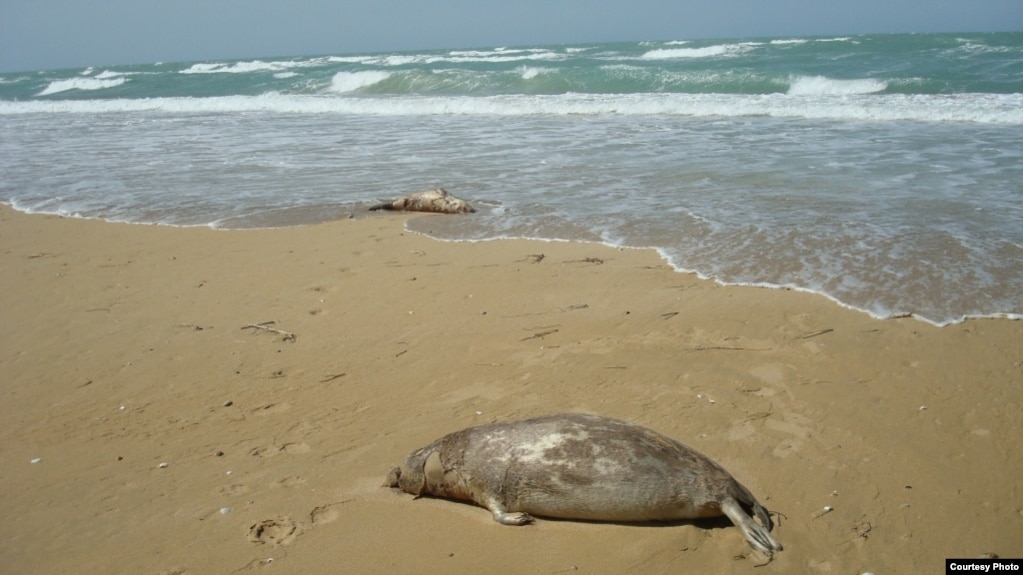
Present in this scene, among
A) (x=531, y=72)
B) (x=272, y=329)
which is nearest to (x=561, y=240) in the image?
(x=272, y=329)

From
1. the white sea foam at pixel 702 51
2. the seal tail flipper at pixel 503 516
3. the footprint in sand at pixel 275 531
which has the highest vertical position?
the white sea foam at pixel 702 51

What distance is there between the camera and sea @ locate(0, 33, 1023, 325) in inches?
252

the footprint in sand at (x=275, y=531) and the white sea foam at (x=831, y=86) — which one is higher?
the white sea foam at (x=831, y=86)

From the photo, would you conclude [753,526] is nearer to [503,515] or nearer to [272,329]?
[503,515]

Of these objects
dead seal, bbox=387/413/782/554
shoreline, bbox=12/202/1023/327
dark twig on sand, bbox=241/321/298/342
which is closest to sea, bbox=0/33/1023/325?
shoreline, bbox=12/202/1023/327

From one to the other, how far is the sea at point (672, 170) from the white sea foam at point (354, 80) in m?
7.36

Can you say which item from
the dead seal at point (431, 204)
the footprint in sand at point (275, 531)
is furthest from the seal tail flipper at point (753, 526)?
the dead seal at point (431, 204)

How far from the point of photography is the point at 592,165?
11.1 metres

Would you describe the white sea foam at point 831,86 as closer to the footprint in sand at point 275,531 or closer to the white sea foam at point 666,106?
the white sea foam at point 666,106

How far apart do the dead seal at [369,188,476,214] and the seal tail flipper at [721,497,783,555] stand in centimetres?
586

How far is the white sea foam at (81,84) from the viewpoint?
42.4 m

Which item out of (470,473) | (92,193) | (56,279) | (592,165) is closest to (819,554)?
(470,473)

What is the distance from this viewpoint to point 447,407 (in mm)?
4332

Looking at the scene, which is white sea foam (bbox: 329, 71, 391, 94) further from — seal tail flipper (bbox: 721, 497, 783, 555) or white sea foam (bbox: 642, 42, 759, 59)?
seal tail flipper (bbox: 721, 497, 783, 555)
